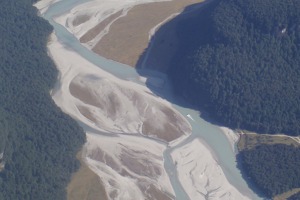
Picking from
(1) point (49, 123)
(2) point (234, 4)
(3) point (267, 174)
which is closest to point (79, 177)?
(1) point (49, 123)

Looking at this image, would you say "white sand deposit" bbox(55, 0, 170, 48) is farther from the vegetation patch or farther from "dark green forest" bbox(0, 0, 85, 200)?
the vegetation patch

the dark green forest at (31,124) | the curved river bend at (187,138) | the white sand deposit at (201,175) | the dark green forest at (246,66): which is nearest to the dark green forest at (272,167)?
the curved river bend at (187,138)

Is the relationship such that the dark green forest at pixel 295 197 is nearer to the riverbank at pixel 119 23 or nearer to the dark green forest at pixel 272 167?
the dark green forest at pixel 272 167

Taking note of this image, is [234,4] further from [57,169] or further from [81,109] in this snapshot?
[57,169]

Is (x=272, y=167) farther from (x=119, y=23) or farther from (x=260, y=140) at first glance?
(x=119, y=23)

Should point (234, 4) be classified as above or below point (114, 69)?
above

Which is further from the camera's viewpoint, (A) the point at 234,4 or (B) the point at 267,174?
(A) the point at 234,4
